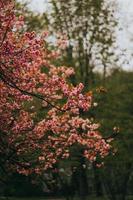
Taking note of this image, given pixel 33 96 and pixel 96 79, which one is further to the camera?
pixel 96 79

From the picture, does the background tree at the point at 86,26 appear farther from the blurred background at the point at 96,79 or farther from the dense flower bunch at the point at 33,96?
the dense flower bunch at the point at 33,96

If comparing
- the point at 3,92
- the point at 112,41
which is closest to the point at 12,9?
the point at 3,92

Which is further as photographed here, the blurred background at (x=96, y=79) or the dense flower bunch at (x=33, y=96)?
the blurred background at (x=96, y=79)

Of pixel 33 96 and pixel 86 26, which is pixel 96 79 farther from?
pixel 33 96

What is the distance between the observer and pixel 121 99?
3609 cm

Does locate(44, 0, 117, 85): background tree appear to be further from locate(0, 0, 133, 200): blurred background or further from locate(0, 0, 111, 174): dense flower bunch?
locate(0, 0, 111, 174): dense flower bunch

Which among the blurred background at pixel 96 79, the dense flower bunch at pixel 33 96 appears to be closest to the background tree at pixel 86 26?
the blurred background at pixel 96 79

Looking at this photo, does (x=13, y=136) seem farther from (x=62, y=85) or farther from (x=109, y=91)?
(x=109, y=91)

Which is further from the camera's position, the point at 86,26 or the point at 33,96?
the point at 86,26

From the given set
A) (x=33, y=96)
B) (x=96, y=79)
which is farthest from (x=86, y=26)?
(x=33, y=96)

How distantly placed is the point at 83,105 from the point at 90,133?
1.98m

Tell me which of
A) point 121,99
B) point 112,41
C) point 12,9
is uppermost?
point 112,41

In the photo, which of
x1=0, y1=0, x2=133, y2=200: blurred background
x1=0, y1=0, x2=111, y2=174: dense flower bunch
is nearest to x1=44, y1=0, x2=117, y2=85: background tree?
x1=0, y1=0, x2=133, y2=200: blurred background

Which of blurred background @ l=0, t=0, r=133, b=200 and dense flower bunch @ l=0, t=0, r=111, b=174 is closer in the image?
dense flower bunch @ l=0, t=0, r=111, b=174
